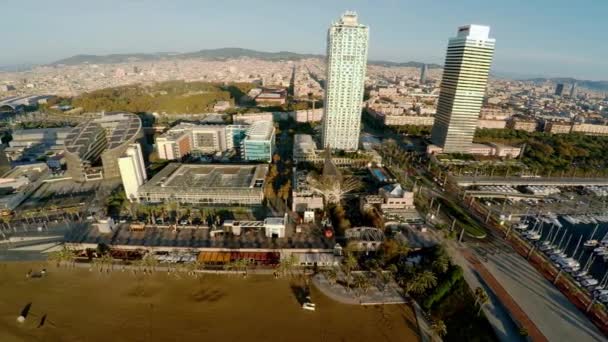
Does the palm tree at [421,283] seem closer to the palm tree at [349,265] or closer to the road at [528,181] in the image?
the palm tree at [349,265]

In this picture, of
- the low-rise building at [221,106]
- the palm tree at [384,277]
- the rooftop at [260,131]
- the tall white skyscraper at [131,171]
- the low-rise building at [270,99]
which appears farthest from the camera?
the low-rise building at [270,99]

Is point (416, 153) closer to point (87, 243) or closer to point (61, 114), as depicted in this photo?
point (87, 243)

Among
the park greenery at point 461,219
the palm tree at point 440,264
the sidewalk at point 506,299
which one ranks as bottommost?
the sidewalk at point 506,299

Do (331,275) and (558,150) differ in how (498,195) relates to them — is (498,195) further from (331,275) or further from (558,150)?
(331,275)

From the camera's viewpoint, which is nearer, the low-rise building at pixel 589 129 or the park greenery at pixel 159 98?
the low-rise building at pixel 589 129

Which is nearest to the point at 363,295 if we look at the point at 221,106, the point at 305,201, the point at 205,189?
the point at 305,201

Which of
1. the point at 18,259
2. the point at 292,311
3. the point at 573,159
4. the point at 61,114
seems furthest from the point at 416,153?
the point at 61,114

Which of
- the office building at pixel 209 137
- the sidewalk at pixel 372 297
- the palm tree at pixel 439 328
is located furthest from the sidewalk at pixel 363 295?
the office building at pixel 209 137
